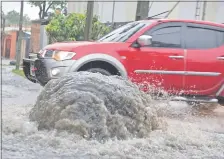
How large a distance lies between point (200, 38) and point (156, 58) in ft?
3.32

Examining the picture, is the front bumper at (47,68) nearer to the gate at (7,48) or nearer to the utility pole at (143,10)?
the utility pole at (143,10)

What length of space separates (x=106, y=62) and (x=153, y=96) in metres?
0.92

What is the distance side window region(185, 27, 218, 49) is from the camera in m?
7.85

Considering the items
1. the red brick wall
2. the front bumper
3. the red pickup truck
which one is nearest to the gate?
the red brick wall

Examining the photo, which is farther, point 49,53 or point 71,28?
point 71,28

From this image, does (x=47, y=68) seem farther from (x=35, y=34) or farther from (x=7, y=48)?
(x=7, y=48)

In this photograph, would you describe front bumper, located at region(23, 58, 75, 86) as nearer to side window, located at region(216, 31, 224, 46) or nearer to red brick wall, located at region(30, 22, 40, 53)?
side window, located at region(216, 31, 224, 46)

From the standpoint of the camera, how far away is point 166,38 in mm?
7730

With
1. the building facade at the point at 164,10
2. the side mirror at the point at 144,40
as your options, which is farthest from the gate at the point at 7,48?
the side mirror at the point at 144,40

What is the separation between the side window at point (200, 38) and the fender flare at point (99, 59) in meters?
1.28

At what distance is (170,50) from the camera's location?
24.9 feet

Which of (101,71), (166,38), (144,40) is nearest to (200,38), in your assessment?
(166,38)

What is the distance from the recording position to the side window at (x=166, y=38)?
766 cm

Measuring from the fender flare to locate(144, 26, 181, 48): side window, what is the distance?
2.30 feet
